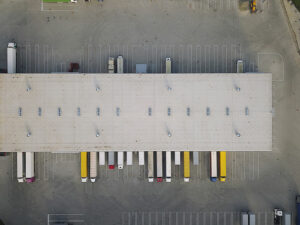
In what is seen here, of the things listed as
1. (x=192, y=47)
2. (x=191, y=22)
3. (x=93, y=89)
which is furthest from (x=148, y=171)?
(x=191, y=22)

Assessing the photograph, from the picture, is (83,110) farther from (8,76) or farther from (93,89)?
(8,76)

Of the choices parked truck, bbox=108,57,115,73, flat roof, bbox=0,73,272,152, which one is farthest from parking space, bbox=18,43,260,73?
flat roof, bbox=0,73,272,152

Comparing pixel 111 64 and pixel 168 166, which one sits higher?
pixel 111 64

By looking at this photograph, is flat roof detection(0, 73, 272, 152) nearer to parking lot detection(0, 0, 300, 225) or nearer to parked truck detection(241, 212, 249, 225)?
parking lot detection(0, 0, 300, 225)

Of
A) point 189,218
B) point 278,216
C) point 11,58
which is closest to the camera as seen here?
point 11,58

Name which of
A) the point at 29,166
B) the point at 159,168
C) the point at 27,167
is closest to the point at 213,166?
the point at 159,168

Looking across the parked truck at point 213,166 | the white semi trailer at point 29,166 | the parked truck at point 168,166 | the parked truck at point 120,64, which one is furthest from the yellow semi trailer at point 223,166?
the white semi trailer at point 29,166

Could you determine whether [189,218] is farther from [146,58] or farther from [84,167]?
[146,58]
